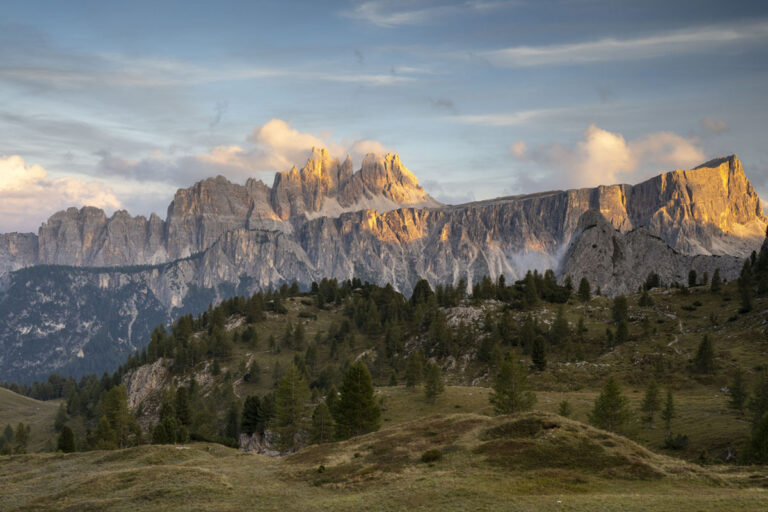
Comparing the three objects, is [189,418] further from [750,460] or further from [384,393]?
[750,460]

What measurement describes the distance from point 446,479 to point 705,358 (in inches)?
3798

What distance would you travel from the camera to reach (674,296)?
171 metres

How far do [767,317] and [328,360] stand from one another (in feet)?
434

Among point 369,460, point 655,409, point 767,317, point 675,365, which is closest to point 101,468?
point 369,460

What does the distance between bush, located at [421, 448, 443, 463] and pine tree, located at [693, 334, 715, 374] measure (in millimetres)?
89589

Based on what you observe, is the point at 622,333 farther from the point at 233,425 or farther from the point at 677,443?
the point at 233,425

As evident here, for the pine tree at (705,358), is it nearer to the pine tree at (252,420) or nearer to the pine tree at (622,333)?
the pine tree at (622,333)

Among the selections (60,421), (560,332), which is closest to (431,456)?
(560,332)

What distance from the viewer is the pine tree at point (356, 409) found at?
286ft

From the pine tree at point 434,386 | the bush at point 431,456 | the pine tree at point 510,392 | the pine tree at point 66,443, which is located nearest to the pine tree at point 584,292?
the pine tree at point 434,386

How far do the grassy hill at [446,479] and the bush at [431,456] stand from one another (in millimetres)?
340

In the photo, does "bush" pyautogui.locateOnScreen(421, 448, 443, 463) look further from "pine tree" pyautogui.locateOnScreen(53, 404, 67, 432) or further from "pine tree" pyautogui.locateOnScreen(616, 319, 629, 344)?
"pine tree" pyautogui.locateOnScreen(53, 404, 67, 432)

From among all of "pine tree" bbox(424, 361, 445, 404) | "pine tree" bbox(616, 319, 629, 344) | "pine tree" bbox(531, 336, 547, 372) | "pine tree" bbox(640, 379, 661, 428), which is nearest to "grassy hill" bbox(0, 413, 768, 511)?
"pine tree" bbox(640, 379, 661, 428)

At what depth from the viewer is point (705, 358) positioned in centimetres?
11294
